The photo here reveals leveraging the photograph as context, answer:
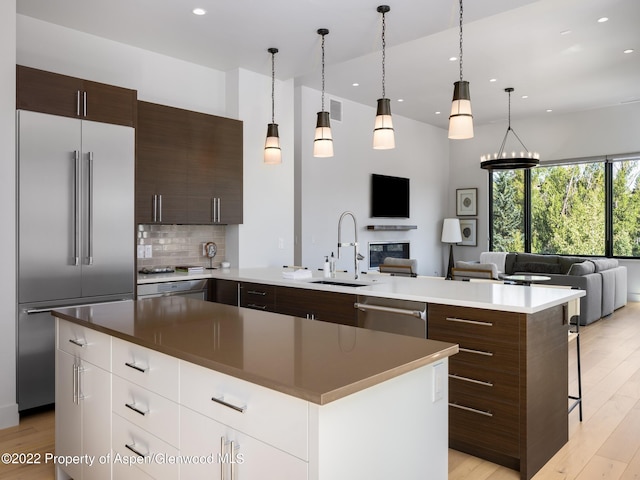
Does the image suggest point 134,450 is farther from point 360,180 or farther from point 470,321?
point 360,180

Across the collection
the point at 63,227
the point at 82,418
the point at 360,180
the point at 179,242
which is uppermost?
the point at 360,180

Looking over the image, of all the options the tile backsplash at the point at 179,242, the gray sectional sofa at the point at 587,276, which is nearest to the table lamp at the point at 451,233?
the gray sectional sofa at the point at 587,276

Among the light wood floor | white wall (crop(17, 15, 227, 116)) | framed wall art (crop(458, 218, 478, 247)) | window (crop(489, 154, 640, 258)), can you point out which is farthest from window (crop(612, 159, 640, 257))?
white wall (crop(17, 15, 227, 116))

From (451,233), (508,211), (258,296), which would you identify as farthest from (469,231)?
(258,296)

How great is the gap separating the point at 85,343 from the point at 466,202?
9.01 m

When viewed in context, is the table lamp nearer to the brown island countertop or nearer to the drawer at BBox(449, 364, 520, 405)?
the drawer at BBox(449, 364, 520, 405)

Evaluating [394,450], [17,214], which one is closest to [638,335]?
[394,450]

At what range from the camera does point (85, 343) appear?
7.44ft

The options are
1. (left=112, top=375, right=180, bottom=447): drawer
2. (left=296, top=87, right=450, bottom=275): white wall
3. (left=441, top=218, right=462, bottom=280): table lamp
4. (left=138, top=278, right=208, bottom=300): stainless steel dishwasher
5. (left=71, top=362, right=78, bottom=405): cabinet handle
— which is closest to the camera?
(left=112, top=375, right=180, bottom=447): drawer

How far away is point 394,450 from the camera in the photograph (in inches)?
59.4

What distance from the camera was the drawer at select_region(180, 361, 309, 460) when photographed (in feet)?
4.26

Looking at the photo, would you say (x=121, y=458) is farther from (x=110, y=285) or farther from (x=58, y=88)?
(x=58, y=88)

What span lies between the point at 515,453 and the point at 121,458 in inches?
76.1

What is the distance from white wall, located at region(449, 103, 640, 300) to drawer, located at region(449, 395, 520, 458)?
23.8ft
